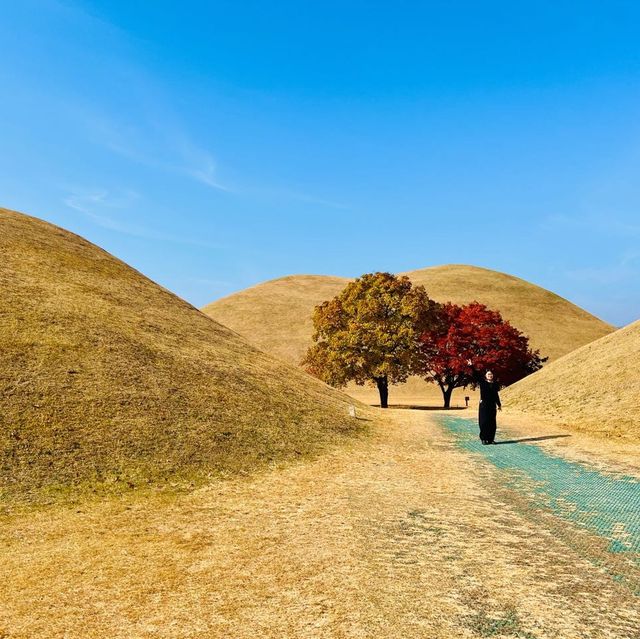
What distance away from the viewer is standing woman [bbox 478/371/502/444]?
77.2 feet

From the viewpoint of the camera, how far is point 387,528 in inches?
469

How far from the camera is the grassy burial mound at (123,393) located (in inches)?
699

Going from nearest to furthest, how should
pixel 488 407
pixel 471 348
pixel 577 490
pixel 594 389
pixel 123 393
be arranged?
pixel 577 490, pixel 123 393, pixel 488 407, pixel 594 389, pixel 471 348

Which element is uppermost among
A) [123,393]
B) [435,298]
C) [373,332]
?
[435,298]

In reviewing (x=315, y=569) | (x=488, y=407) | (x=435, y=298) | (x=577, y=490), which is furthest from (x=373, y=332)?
(x=435, y=298)

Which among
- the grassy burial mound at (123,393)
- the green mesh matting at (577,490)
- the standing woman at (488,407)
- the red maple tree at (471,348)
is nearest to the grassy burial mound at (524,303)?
the red maple tree at (471,348)

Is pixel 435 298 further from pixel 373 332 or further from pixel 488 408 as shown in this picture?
pixel 488 408

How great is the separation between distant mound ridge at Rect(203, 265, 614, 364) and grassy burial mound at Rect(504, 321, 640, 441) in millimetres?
57823

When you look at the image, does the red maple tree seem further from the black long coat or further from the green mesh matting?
the green mesh matting

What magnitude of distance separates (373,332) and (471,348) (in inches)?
485

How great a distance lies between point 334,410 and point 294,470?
1214cm

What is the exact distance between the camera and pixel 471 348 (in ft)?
194

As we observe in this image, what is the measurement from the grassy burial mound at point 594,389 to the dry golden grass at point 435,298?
42.0 metres

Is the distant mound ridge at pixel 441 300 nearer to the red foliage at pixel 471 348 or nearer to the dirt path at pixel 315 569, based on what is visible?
the red foliage at pixel 471 348
